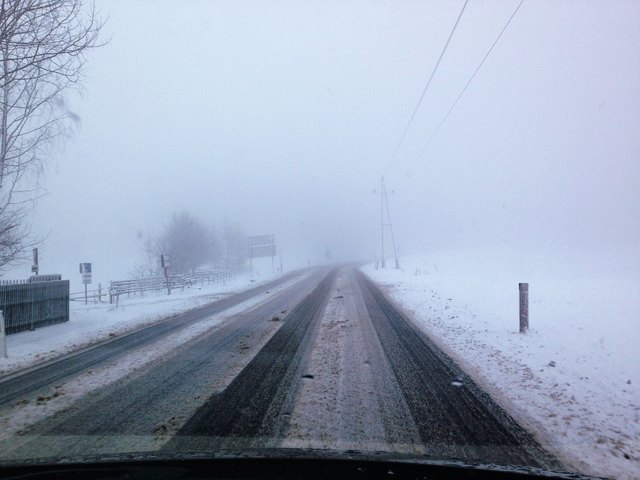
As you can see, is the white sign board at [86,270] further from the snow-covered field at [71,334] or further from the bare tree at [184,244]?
the bare tree at [184,244]

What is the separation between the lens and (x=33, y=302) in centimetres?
1273

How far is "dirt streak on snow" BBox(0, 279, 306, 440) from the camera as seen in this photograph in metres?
4.68

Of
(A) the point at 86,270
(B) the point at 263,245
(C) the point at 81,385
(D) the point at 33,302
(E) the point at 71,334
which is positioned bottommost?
(E) the point at 71,334

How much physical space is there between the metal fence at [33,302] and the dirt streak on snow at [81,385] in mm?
5583

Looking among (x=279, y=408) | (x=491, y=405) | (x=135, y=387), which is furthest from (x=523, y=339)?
(x=135, y=387)

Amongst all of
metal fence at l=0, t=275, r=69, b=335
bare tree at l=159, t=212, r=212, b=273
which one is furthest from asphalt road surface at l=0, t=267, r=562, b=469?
bare tree at l=159, t=212, r=212, b=273

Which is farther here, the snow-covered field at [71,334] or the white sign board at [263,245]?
the white sign board at [263,245]

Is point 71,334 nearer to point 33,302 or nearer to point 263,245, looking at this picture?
point 33,302

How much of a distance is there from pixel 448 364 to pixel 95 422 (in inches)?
190

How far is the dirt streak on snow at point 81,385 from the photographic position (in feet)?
15.4

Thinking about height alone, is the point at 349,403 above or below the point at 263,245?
below

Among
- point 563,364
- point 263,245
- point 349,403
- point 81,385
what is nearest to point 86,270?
point 81,385

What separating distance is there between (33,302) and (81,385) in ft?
28.3

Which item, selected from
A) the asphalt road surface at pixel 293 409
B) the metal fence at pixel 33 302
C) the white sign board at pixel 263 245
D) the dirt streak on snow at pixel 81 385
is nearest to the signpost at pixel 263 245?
the white sign board at pixel 263 245
